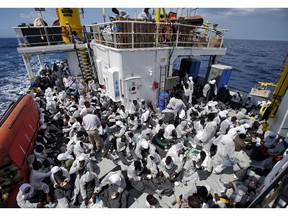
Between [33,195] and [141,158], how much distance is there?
332 centimetres

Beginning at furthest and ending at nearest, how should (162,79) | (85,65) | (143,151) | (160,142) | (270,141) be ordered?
(85,65)
(162,79)
(160,142)
(270,141)
(143,151)

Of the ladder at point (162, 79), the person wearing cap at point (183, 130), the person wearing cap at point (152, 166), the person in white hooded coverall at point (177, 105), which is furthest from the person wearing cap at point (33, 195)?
the ladder at point (162, 79)

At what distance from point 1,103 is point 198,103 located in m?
14.9

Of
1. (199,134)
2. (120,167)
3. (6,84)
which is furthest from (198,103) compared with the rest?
(6,84)

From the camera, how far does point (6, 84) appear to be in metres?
17.5

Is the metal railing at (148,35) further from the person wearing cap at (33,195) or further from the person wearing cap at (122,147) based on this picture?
the person wearing cap at (33,195)

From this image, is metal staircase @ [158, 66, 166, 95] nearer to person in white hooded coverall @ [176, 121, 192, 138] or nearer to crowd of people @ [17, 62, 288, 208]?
crowd of people @ [17, 62, 288, 208]

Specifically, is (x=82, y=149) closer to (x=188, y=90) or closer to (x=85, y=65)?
(x=188, y=90)

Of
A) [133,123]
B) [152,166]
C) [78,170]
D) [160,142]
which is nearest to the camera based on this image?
[78,170]

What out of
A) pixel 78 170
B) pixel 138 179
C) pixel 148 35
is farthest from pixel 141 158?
pixel 148 35

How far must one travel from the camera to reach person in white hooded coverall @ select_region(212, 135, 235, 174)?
5.27 m

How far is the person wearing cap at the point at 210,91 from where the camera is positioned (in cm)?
995

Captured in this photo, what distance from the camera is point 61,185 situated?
471 centimetres

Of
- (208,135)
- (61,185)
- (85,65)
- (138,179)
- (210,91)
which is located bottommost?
(138,179)
